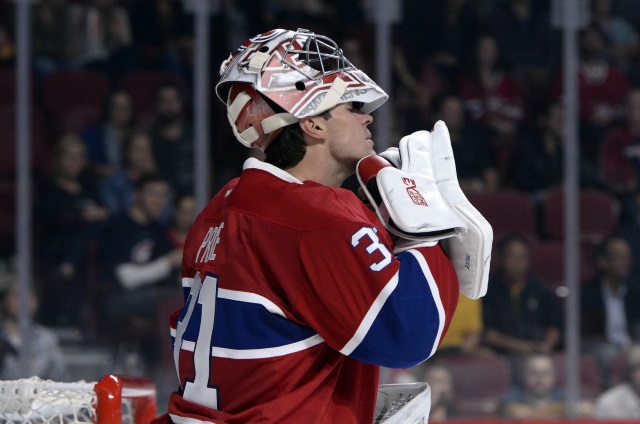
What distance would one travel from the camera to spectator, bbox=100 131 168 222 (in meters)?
4.04

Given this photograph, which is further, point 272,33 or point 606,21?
point 606,21

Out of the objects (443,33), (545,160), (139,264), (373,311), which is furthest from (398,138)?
(373,311)

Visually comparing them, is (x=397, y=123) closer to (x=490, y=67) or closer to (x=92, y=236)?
(x=490, y=67)

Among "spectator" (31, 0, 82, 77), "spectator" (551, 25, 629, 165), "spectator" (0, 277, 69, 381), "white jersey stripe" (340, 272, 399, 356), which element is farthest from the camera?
"spectator" (551, 25, 629, 165)

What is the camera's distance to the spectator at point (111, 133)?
4.10 m

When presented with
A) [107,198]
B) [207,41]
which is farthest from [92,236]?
[207,41]

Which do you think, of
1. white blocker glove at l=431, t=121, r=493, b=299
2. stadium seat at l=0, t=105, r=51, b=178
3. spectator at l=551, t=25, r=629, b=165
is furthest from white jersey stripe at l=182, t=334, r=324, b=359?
spectator at l=551, t=25, r=629, b=165

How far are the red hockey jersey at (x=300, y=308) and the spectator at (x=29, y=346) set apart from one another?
2267 millimetres

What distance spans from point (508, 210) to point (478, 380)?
0.72m

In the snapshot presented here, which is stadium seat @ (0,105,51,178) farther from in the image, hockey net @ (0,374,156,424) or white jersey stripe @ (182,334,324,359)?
white jersey stripe @ (182,334,324,359)

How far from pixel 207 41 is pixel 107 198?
71cm

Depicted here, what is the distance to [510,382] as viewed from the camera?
3.96 meters

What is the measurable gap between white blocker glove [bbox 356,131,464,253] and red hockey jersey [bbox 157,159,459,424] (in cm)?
2

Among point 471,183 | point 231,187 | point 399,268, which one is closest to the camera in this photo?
point 399,268
